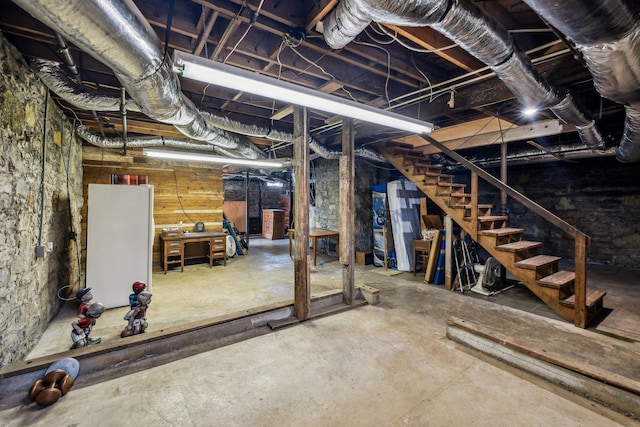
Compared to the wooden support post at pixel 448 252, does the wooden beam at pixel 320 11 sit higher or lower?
higher

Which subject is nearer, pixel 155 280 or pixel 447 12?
pixel 447 12

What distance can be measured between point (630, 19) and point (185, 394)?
10.9 ft

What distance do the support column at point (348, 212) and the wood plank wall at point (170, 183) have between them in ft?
13.1

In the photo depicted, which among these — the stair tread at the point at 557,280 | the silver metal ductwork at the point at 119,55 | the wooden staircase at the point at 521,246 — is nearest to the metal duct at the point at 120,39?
the silver metal ductwork at the point at 119,55

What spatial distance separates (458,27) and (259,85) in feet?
3.92

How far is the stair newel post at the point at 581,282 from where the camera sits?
9.65 feet

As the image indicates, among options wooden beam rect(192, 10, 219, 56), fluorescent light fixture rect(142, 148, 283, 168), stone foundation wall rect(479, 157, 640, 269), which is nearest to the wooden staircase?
fluorescent light fixture rect(142, 148, 283, 168)

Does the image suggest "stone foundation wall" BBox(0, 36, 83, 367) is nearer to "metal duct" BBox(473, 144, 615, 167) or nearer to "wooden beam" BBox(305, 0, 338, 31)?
"wooden beam" BBox(305, 0, 338, 31)

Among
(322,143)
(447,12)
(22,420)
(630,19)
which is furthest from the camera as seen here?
(322,143)

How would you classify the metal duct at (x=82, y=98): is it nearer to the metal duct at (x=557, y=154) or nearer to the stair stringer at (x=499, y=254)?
the stair stringer at (x=499, y=254)

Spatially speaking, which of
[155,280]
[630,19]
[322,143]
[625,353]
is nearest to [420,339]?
[625,353]

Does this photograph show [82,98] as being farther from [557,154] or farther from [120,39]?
[557,154]

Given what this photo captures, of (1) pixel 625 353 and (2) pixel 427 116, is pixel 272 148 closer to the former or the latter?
Result: (2) pixel 427 116

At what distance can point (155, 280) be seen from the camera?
4.76m
